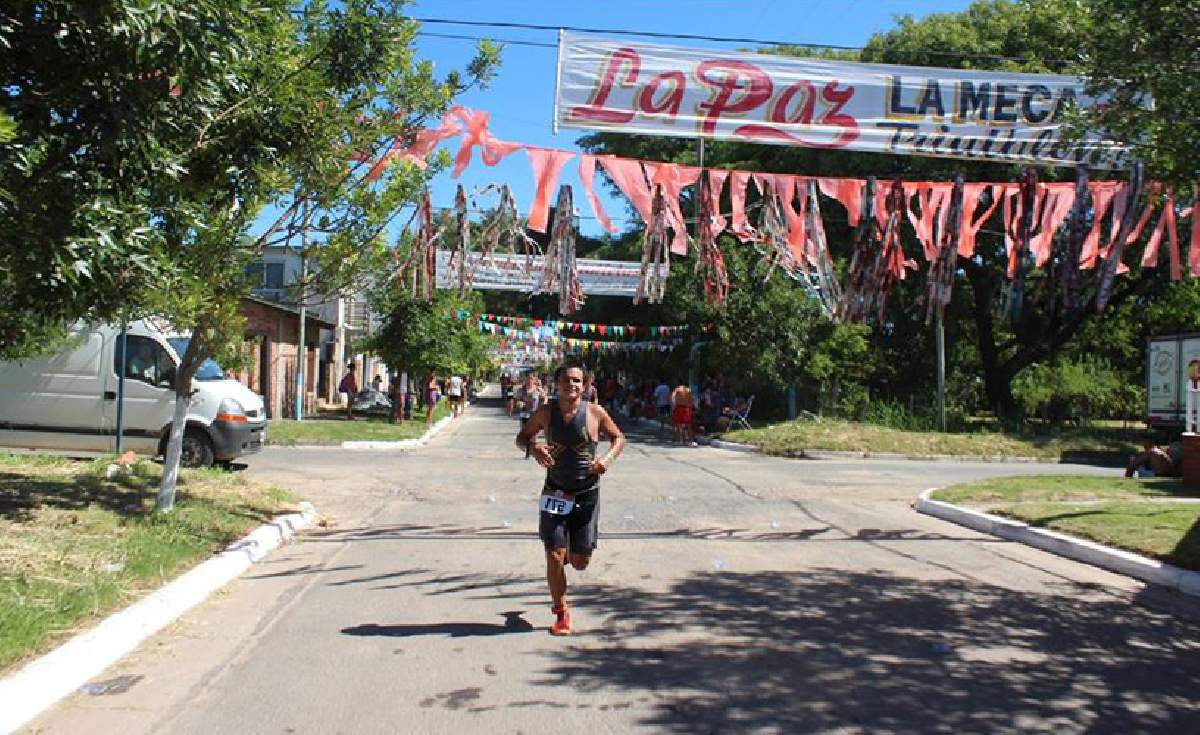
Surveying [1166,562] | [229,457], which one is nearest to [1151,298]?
[1166,562]

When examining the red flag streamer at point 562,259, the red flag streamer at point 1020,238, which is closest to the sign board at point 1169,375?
the red flag streamer at point 1020,238

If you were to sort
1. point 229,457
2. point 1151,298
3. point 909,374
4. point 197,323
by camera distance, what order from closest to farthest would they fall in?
point 197,323, point 229,457, point 1151,298, point 909,374

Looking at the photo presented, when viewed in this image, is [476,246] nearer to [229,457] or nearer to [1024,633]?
[229,457]

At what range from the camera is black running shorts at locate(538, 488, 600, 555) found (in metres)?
6.36

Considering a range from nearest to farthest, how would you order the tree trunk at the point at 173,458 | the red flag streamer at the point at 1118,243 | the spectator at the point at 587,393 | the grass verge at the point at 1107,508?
the spectator at the point at 587,393 < the grass verge at the point at 1107,508 < the tree trunk at the point at 173,458 < the red flag streamer at the point at 1118,243

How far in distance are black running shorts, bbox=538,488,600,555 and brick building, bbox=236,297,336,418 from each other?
21082mm

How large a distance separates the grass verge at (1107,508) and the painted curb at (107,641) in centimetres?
823

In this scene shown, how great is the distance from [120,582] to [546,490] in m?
3.18

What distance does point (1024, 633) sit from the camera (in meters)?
6.41

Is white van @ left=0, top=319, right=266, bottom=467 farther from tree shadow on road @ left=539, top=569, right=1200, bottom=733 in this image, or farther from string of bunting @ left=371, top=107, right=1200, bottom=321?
tree shadow on road @ left=539, top=569, right=1200, bottom=733

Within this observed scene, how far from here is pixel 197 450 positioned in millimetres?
14133

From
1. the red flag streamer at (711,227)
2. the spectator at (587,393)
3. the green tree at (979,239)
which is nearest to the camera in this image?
the spectator at (587,393)

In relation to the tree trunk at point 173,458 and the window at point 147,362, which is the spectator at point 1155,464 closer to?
the tree trunk at point 173,458

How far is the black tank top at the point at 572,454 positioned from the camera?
252 inches
